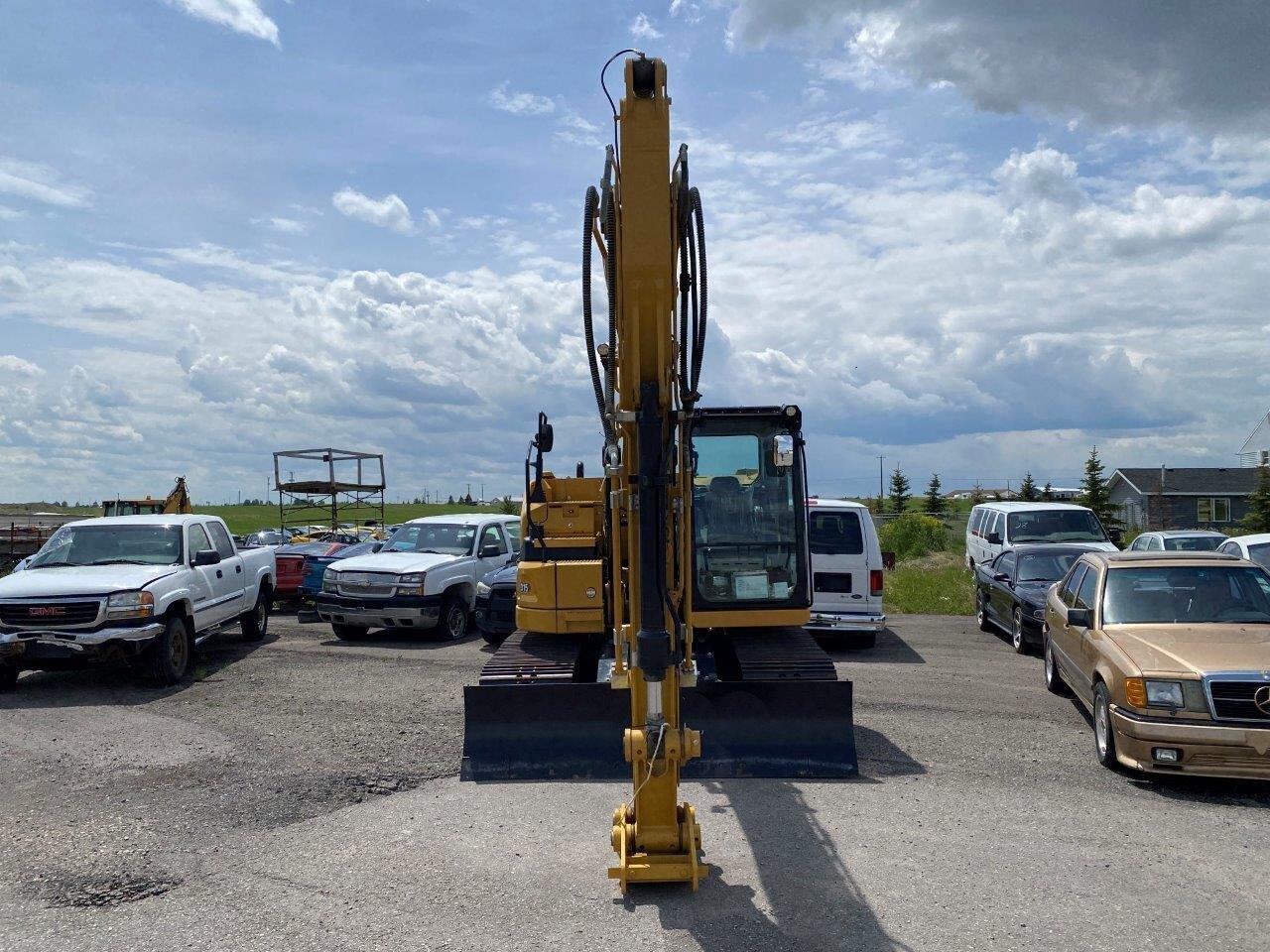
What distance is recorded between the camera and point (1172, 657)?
26.4 feet

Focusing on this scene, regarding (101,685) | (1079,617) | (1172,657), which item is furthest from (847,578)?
(101,685)

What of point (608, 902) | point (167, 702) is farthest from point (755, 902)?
point (167, 702)

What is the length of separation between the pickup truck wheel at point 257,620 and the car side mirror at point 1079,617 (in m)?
11.5

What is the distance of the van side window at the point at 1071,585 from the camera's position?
1061 cm

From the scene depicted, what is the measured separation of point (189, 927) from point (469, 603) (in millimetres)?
11684

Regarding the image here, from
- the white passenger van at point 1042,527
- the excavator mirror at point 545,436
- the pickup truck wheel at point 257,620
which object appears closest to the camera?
the excavator mirror at point 545,436

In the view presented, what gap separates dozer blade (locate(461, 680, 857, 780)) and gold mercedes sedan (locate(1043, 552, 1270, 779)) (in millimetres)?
2050

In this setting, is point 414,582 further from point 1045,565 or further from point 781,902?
point 781,902

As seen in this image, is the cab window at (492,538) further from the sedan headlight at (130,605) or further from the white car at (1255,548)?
the white car at (1255,548)

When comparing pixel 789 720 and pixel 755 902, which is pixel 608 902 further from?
pixel 789 720

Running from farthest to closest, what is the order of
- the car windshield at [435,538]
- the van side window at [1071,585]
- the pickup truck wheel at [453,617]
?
the car windshield at [435,538] → the pickup truck wheel at [453,617] → the van side window at [1071,585]

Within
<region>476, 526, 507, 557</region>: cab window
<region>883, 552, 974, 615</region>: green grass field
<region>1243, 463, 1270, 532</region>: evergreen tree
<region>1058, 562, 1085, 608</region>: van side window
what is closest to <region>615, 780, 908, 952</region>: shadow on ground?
<region>1058, 562, 1085, 608</region>: van side window

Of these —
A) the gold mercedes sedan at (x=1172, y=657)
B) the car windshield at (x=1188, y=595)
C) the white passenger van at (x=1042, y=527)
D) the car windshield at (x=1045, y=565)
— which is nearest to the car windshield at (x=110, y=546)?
the gold mercedes sedan at (x=1172, y=657)

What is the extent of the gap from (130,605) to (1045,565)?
11.8 meters
